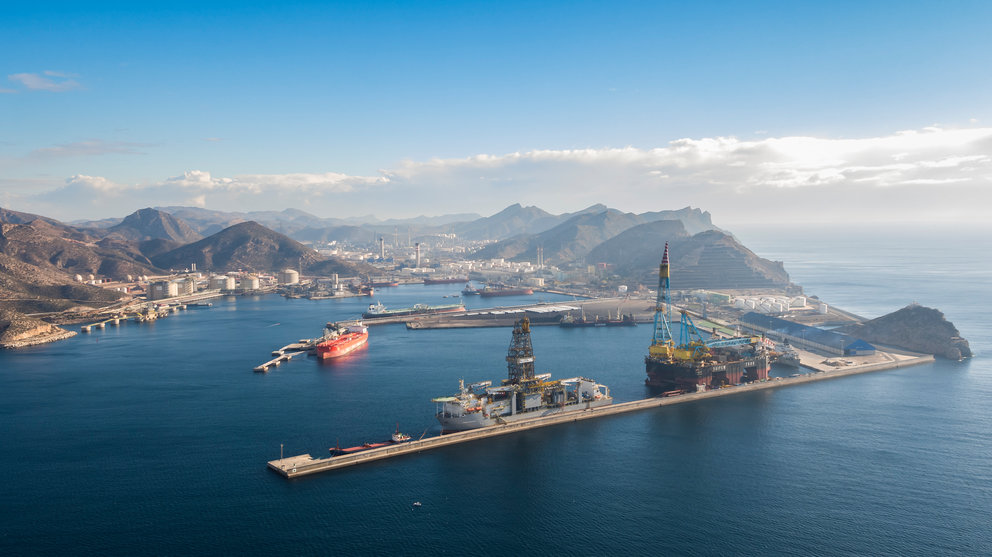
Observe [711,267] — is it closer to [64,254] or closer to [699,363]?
[699,363]

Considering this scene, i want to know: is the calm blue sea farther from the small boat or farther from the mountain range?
the mountain range

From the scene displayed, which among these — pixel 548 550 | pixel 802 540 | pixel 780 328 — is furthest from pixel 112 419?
pixel 780 328

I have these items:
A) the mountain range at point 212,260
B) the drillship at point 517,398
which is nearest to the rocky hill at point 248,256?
the mountain range at point 212,260

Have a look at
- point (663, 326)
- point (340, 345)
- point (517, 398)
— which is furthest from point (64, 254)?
point (663, 326)

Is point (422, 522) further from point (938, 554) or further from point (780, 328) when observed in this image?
point (780, 328)

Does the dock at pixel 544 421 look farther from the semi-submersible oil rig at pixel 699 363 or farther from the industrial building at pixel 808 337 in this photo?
the industrial building at pixel 808 337
